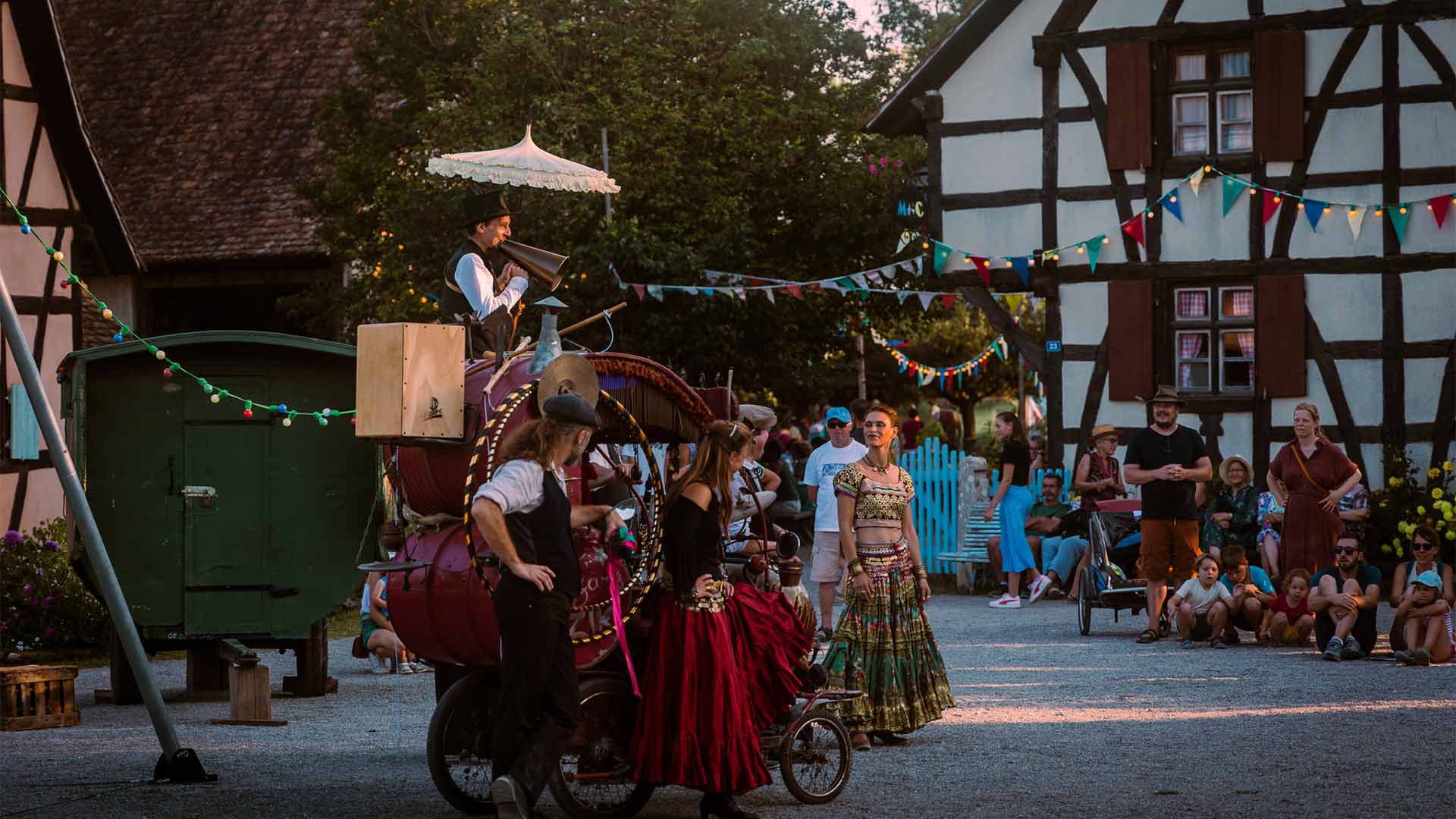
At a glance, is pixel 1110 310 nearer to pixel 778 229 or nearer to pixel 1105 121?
pixel 1105 121

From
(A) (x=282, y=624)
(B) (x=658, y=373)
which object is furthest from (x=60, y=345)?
(B) (x=658, y=373)

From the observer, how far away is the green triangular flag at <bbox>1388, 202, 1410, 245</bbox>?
21141 millimetres

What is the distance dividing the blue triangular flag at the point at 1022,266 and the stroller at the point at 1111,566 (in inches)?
216

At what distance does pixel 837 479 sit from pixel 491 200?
236 centimetres

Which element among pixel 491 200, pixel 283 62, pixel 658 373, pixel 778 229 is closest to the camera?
pixel 658 373

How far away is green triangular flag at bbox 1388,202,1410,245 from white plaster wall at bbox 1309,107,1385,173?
0.38 meters

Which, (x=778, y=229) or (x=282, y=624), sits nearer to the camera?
(x=282, y=624)

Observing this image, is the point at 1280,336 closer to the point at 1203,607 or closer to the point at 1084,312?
the point at 1084,312

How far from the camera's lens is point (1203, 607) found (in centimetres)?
1550

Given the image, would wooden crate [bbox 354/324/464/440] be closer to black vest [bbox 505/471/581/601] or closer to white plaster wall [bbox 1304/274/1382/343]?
black vest [bbox 505/471/581/601]

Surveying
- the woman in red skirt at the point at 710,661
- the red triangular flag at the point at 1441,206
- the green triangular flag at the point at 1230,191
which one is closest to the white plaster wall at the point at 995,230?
the green triangular flag at the point at 1230,191

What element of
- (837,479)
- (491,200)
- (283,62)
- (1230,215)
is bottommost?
(837,479)

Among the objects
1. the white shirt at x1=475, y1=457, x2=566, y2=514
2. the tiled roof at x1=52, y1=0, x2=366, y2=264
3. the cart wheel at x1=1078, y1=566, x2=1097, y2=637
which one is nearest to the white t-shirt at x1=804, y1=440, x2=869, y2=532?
the cart wheel at x1=1078, y1=566, x2=1097, y2=637

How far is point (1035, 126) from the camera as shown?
22.7 meters
